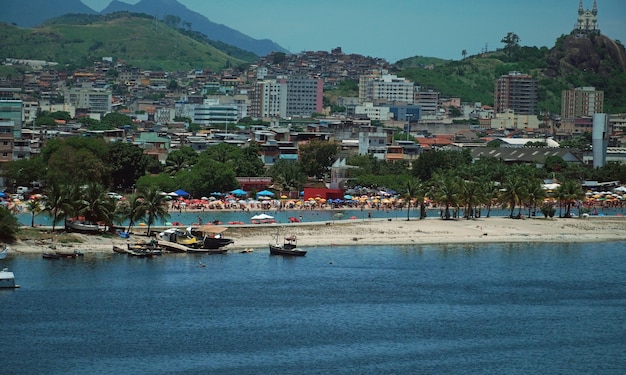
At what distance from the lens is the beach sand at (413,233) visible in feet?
213

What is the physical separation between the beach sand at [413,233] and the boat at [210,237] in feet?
1.88

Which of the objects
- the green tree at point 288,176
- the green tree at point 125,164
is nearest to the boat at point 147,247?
the green tree at point 125,164

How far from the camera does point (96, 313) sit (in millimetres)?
46406

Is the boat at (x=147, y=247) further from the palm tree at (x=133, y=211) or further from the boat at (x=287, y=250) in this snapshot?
the boat at (x=287, y=250)

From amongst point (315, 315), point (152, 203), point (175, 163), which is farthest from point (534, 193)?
point (315, 315)

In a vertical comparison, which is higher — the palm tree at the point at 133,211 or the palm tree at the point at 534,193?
the palm tree at the point at 534,193

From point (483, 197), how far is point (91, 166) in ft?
87.2

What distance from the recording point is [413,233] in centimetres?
Result: 7088

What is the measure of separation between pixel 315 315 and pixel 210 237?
1601 centimetres

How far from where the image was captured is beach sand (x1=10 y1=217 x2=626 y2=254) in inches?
2562

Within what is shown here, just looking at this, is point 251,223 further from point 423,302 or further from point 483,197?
point 423,302

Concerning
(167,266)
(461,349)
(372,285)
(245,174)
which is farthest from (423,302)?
(245,174)

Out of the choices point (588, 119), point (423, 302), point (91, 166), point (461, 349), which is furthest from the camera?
point (588, 119)

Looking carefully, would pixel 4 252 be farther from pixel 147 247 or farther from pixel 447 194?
pixel 447 194
